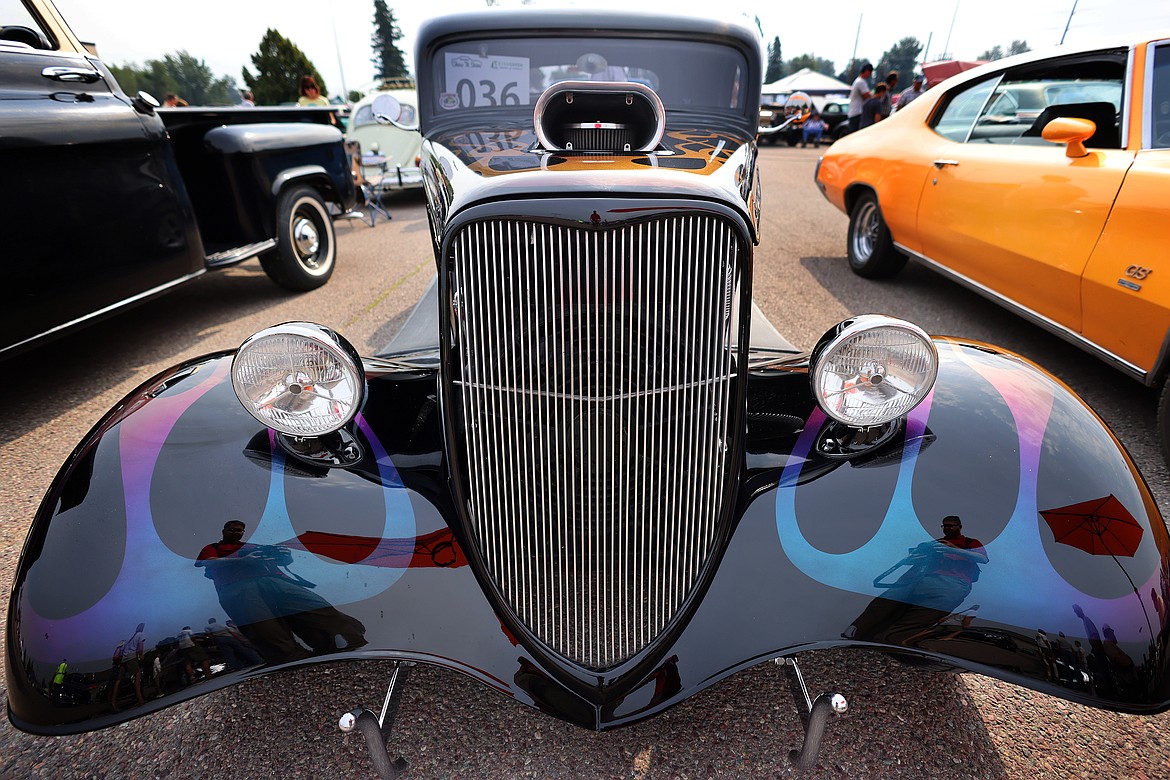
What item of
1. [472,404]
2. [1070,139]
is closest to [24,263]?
[472,404]

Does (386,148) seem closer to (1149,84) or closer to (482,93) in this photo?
(482,93)

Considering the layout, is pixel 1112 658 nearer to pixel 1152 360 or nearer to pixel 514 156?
pixel 514 156

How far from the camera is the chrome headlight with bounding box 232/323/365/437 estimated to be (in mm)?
1522

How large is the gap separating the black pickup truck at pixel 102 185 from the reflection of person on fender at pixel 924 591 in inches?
161

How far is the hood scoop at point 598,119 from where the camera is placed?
210 cm

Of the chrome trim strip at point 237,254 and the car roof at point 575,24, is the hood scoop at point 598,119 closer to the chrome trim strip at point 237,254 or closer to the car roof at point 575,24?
the car roof at point 575,24

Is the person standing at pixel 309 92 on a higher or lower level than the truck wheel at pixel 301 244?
higher

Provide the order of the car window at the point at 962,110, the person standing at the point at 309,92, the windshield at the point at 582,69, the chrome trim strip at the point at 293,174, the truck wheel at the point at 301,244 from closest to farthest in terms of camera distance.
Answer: the windshield at the point at 582,69 < the car window at the point at 962,110 < the chrome trim strip at the point at 293,174 < the truck wheel at the point at 301,244 < the person standing at the point at 309,92

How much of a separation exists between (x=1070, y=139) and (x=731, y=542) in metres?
3.29

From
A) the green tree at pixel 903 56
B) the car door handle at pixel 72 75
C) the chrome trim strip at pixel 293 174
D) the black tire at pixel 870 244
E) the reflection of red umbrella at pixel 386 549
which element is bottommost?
the black tire at pixel 870 244

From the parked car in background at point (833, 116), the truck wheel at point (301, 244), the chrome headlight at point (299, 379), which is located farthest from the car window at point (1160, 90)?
the parked car in background at point (833, 116)

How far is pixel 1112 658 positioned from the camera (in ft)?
4.44

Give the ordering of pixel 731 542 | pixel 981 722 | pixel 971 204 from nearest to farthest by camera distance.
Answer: pixel 731 542
pixel 981 722
pixel 971 204

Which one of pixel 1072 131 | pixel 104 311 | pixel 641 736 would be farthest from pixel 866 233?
pixel 104 311
